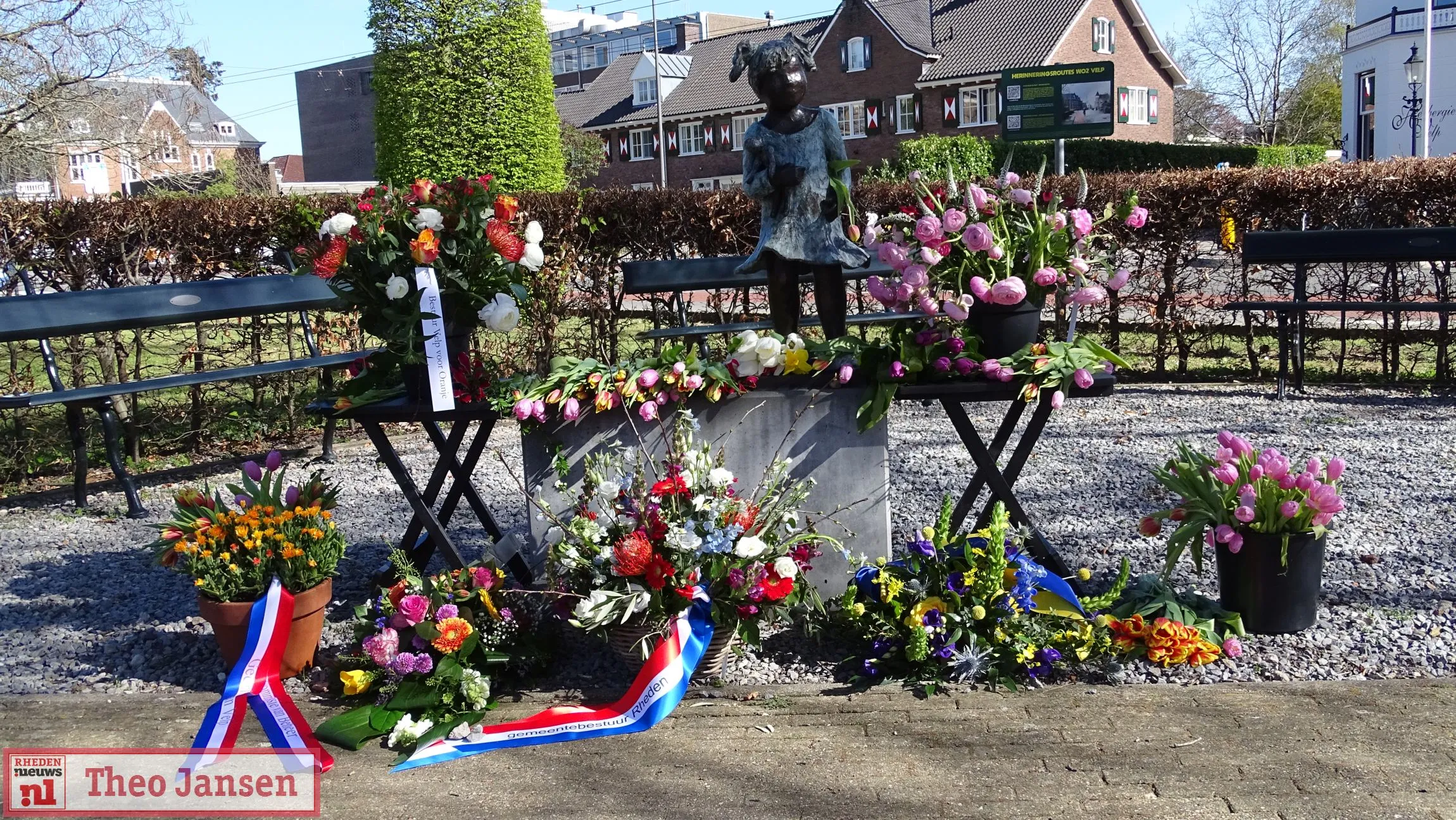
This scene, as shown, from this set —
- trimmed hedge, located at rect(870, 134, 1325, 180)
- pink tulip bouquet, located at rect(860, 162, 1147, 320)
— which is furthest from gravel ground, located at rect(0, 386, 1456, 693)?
trimmed hedge, located at rect(870, 134, 1325, 180)

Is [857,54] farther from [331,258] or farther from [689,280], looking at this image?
[331,258]

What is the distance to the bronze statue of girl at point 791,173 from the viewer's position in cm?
435

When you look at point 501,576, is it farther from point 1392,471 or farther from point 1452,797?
point 1392,471

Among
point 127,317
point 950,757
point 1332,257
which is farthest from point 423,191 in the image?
point 1332,257

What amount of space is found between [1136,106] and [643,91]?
21.0 meters

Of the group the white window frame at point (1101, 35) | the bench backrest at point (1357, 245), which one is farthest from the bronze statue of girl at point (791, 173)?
the white window frame at point (1101, 35)

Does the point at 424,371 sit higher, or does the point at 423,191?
the point at 423,191

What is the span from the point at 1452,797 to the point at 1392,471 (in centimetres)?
365

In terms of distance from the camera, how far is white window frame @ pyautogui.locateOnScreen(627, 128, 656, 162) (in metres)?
50.8

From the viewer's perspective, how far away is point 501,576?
388 cm

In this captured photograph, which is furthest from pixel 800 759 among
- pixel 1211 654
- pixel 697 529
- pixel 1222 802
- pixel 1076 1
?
pixel 1076 1

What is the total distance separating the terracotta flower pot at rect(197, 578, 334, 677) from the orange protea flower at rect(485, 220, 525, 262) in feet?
4.10

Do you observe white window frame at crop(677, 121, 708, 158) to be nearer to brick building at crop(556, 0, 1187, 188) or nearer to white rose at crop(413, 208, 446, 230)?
brick building at crop(556, 0, 1187, 188)

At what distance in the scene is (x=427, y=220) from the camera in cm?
398
